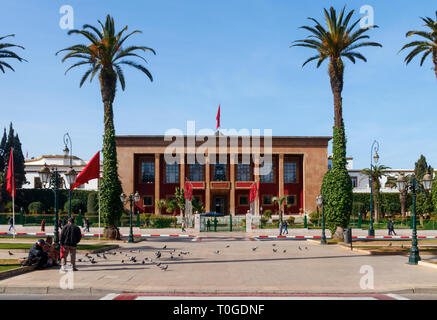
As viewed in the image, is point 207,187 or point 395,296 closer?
point 395,296

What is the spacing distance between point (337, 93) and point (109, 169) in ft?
54.1

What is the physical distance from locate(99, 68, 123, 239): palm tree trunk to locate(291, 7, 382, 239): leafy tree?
13.1 metres

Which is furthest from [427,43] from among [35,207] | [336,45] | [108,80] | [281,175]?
[35,207]

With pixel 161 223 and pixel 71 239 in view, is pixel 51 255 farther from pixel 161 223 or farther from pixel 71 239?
pixel 161 223

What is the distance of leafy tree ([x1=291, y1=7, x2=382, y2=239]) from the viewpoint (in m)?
27.7

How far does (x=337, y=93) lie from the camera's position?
29.1 meters

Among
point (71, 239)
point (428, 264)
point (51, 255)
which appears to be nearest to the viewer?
point (71, 239)

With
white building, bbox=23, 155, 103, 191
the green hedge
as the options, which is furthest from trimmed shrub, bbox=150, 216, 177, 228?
the green hedge

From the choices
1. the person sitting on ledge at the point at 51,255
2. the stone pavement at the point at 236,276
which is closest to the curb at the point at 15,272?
the stone pavement at the point at 236,276

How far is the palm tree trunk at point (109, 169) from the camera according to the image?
1124 inches

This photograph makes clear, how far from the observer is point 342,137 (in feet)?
93.1

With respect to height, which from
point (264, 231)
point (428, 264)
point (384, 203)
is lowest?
point (264, 231)

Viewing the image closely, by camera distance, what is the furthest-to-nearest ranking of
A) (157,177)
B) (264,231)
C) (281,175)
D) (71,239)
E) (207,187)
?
(281,175)
(157,177)
(207,187)
(264,231)
(71,239)
